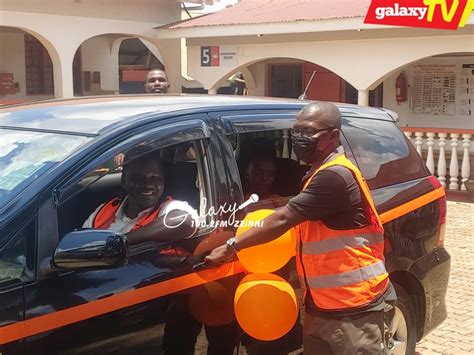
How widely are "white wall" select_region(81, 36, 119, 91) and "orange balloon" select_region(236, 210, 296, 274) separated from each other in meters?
14.5

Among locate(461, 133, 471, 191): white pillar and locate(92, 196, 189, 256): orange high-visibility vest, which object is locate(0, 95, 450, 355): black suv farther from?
locate(461, 133, 471, 191): white pillar

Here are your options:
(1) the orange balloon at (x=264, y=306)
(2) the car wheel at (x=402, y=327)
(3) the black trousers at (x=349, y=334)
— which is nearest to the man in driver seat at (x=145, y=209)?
(1) the orange balloon at (x=264, y=306)

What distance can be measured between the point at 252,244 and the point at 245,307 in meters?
0.27

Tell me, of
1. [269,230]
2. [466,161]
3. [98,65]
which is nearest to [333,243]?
[269,230]

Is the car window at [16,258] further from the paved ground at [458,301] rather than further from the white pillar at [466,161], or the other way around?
the white pillar at [466,161]

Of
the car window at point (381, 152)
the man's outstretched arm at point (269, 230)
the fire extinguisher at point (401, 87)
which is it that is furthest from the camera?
the fire extinguisher at point (401, 87)

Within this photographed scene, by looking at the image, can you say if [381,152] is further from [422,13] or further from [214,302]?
[422,13]

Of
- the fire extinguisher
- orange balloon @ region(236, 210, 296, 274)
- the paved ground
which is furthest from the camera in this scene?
the fire extinguisher

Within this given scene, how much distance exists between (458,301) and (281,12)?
28.7 ft

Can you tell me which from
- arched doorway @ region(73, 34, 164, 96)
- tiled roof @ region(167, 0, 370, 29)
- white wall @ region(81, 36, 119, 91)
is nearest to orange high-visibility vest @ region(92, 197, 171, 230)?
tiled roof @ region(167, 0, 370, 29)

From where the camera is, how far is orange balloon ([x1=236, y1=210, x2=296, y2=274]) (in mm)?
2740

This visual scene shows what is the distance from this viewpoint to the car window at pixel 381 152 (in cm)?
362

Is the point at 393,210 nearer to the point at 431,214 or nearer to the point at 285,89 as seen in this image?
the point at 431,214

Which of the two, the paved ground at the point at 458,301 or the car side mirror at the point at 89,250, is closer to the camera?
the car side mirror at the point at 89,250
